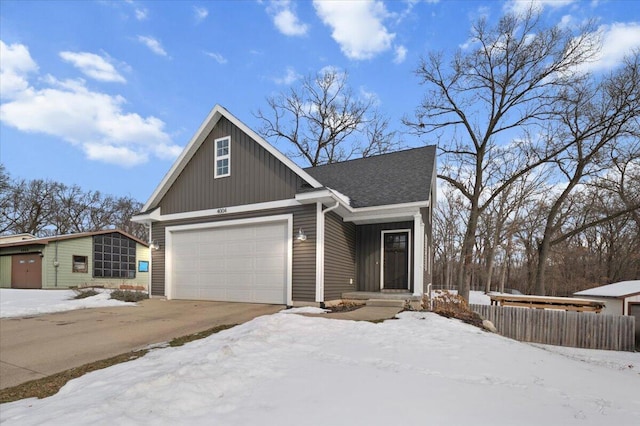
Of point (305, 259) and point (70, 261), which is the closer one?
point (305, 259)

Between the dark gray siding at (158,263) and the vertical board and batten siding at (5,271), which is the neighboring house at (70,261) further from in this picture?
the dark gray siding at (158,263)

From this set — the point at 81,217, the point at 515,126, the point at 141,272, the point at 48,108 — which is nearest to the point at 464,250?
the point at 515,126

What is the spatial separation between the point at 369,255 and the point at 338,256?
155 centimetres

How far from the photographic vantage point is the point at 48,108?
1877cm

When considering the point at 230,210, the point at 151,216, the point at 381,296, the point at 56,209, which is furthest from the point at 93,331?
the point at 56,209

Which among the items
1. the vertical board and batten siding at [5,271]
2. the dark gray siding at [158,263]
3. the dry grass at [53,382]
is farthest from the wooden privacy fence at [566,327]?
the vertical board and batten siding at [5,271]

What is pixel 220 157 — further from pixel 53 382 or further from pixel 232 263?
pixel 53 382

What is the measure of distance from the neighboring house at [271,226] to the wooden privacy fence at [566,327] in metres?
3.14

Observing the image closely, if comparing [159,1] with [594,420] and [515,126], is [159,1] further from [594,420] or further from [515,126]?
[515,126]

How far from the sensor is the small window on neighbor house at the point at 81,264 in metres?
20.5

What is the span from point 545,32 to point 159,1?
57.9ft

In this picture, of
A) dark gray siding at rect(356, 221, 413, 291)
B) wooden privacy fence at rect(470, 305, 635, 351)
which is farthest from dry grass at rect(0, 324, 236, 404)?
wooden privacy fence at rect(470, 305, 635, 351)

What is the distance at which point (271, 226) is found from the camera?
994cm

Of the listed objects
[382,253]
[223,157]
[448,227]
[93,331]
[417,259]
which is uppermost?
[223,157]
